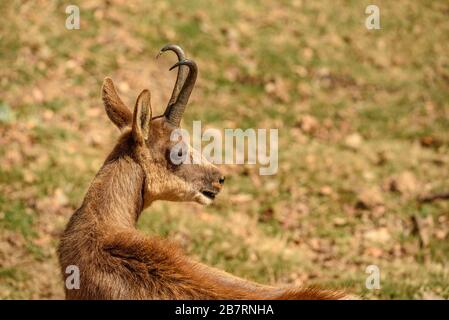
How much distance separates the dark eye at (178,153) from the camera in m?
4.82

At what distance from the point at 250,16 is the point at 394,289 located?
7.23m

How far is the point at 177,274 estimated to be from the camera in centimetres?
377

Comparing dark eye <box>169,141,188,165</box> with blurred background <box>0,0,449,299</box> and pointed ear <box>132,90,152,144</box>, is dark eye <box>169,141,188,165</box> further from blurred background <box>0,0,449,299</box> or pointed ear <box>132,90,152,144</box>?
blurred background <box>0,0,449,299</box>

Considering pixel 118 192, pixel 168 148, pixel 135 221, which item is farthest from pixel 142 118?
pixel 135 221

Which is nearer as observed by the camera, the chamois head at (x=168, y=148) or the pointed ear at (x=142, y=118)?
the pointed ear at (x=142, y=118)

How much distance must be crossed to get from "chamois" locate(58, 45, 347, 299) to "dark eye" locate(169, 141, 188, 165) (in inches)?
0.5

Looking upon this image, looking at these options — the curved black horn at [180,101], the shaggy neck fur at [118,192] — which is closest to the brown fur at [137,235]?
the shaggy neck fur at [118,192]

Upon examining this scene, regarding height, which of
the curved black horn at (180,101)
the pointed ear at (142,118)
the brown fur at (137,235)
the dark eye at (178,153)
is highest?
the curved black horn at (180,101)

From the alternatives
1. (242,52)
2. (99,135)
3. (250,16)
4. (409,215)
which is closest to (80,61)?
(99,135)

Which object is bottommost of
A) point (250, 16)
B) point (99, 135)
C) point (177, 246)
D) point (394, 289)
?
point (394, 289)

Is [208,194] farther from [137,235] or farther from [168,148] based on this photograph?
[137,235]

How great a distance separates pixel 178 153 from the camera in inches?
193

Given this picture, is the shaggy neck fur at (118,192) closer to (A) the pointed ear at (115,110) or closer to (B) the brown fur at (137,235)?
(B) the brown fur at (137,235)
